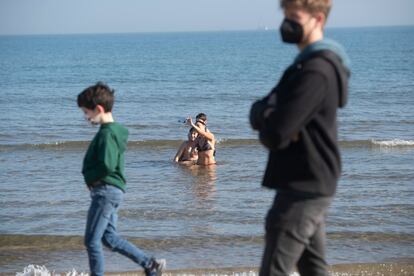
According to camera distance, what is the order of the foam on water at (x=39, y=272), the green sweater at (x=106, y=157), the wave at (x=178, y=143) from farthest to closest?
the wave at (x=178, y=143) < the foam on water at (x=39, y=272) < the green sweater at (x=106, y=157)

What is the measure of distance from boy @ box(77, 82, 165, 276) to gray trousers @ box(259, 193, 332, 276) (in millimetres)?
1845

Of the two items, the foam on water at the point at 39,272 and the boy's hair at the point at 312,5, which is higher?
the boy's hair at the point at 312,5

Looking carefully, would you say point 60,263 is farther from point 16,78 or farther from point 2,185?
point 16,78

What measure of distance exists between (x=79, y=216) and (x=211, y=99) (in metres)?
23.3

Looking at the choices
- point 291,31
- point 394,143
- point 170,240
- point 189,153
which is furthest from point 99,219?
point 394,143

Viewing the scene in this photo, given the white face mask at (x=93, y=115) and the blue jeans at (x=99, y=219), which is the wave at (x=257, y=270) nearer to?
the blue jeans at (x=99, y=219)

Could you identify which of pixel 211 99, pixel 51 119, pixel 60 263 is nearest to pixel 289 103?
pixel 60 263

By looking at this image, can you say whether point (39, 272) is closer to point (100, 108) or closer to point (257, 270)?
point (257, 270)

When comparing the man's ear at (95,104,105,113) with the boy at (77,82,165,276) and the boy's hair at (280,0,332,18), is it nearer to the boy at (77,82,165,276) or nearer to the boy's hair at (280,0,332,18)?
the boy at (77,82,165,276)

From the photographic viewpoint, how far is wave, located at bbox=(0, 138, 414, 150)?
58.4 ft

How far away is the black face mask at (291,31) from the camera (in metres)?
3.64

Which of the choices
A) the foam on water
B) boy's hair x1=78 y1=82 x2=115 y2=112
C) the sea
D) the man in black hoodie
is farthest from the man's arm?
the sea

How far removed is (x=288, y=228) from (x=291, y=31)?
90 cm

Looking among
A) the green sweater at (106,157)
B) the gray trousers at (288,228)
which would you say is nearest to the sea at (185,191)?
the green sweater at (106,157)
